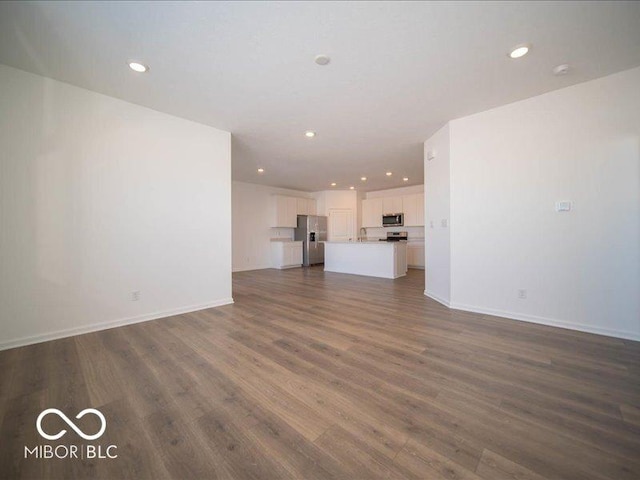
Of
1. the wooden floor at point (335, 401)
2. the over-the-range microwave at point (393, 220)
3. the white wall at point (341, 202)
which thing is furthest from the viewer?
the white wall at point (341, 202)

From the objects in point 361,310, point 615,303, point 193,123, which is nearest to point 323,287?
point 361,310

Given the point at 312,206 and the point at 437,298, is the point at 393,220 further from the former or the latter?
the point at 437,298

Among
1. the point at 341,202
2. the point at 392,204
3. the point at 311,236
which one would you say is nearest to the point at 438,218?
the point at 392,204

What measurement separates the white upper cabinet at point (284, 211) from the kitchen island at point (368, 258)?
1814 millimetres

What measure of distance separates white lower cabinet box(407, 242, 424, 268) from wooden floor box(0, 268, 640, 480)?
5.00 meters

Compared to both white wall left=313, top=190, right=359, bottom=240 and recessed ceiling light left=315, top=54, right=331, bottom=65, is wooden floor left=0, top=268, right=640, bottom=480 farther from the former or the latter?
white wall left=313, top=190, right=359, bottom=240

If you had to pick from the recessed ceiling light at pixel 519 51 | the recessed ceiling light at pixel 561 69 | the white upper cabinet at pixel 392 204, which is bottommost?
the white upper cabinet at pixel 392 204

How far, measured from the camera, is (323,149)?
471cm

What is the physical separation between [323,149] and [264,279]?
11.1 ft

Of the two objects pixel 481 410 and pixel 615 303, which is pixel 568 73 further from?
pixel 481 410

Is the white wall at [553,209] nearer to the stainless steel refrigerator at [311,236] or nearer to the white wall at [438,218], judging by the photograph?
the white wall at [438,218]

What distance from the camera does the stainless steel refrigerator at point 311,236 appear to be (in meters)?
8.40

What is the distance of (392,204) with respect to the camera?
8.26m

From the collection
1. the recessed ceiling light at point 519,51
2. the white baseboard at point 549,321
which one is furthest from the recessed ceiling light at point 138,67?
the white baseboard at point 549,321
